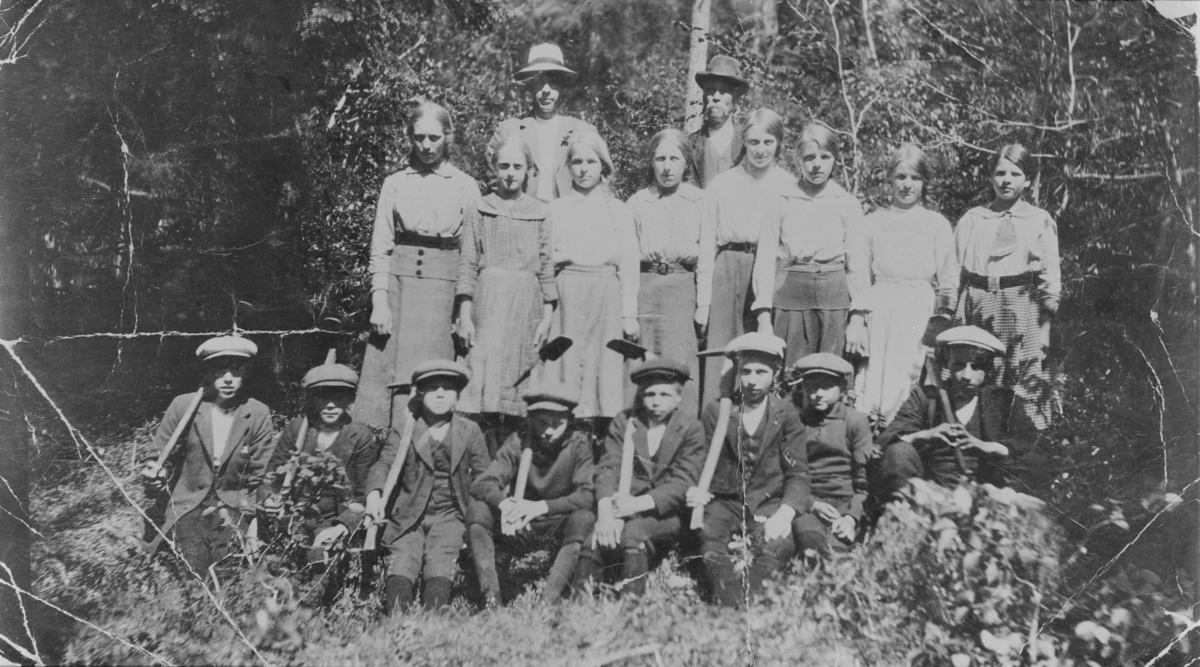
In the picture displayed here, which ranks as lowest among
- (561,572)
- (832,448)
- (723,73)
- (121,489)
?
(561,572)

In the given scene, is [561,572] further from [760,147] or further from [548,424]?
[760,147]

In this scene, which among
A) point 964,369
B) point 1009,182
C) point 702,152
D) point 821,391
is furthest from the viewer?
point 1009,182

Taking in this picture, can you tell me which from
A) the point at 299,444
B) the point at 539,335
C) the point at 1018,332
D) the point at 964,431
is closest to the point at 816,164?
the point at 1018,332

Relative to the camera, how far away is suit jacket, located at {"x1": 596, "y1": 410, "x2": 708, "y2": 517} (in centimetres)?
425

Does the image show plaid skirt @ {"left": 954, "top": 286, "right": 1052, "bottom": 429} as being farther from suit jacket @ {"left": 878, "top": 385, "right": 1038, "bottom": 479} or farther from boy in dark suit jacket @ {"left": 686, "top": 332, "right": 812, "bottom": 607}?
boy in dark suit jacket @ {"left": 686, "top": 332, "right": 812, "bottom": 607}

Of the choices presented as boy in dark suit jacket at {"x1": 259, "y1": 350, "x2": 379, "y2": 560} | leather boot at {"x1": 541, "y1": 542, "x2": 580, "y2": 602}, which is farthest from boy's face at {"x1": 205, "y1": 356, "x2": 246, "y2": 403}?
leather boot at {"x1": 541, "y1": 542, "x2": 580, "y2": 602}

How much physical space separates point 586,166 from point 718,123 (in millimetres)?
715

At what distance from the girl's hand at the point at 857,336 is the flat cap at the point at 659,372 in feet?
2.56

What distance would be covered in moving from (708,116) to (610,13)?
73 cm

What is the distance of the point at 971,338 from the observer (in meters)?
4.55

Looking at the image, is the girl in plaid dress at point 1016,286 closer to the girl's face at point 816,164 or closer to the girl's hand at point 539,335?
the girl's face at point 816,164

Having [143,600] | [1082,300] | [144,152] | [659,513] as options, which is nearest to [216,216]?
[144,152]

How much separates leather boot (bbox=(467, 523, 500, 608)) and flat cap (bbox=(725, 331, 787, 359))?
137 centimetres

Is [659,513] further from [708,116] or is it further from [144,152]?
[144,152]
